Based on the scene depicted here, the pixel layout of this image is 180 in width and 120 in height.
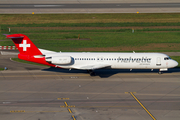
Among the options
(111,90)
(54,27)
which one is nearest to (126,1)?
(54,27)

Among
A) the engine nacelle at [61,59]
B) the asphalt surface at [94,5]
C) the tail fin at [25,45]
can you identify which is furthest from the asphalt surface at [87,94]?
the asphalt surface at [94,5]

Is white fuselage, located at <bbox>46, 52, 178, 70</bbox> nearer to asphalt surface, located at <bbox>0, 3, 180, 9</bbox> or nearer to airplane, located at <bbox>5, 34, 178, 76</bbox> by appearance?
airplane, located at <bbox>5, 34, 178, 76</bbox>

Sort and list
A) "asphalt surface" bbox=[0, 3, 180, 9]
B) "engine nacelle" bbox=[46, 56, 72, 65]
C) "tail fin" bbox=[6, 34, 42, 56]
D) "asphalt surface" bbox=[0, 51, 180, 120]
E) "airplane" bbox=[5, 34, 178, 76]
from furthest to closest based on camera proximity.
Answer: "asphalt surface" bbox=[0, 3, 180, 9] < "airplane" bbox=[5, 34, 178, 76] < "tail fin" bbox=[6, 34, 42, 56] < "engine nacelle" bbox=[46, 56, 72, 65] < "asphalt surface" bbox=[0, 51, 180, 120]

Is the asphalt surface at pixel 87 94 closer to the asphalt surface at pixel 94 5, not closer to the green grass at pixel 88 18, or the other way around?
the green grass at pixel 88 18

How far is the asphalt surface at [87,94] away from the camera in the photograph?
1064 inches

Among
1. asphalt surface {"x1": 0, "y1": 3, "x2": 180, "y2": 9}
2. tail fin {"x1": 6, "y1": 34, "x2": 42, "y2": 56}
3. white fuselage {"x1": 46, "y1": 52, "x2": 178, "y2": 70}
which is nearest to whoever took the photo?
tail fin {"x1": 6, "y1": 34, "x2": 42, "y2": 56}

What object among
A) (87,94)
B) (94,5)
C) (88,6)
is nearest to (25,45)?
(87,94)

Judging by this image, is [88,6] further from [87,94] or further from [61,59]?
[87,94]

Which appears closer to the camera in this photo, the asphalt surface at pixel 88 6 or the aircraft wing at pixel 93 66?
the aircraft wing at pixel 93 66

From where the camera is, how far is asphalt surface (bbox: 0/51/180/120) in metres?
27.0

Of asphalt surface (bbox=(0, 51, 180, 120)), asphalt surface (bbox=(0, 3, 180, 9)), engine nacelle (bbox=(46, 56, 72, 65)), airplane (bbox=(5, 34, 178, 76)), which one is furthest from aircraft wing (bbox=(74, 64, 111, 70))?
asphalt surface (bbox=(0, 3, 180, 9))

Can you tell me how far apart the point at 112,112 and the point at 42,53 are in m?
17.4

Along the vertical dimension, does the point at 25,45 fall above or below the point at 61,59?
above

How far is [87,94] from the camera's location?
32.7m
